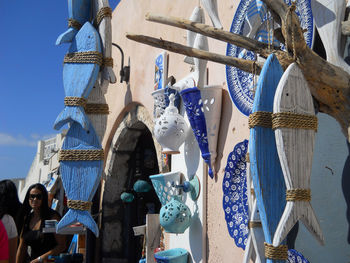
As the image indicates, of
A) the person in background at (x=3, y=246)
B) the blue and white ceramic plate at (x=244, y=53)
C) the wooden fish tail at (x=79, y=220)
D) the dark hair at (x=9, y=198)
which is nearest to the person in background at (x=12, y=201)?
the dark hair at (x=9, y=198)

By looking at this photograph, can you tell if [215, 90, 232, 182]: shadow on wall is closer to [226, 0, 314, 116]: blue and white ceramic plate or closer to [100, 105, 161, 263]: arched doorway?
[226, 0, 314, 116]: blue and white ceramic plate

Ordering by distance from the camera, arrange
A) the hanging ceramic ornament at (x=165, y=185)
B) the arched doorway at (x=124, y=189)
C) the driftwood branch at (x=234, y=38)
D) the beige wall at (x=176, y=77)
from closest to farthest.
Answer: the driftwood branch at (x=234, y=38) → the beige wall at (x=176, y=77) → the hanging ceramic ornament at (x=165, y=185) → the arched doorway at (x=124, y=189)

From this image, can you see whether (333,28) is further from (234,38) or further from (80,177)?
(80,177)

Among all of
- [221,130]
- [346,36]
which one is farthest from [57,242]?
[346,36]

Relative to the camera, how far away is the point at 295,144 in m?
1.56

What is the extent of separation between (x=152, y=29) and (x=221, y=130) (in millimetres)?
1862

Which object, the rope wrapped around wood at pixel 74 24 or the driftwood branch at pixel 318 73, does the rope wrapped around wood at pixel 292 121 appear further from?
the rope wrapped around wood at pixel 74 24

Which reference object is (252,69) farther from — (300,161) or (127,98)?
(127,98)

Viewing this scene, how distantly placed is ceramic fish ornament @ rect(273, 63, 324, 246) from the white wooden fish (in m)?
0.47

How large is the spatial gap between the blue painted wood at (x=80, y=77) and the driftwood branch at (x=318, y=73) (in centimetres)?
101

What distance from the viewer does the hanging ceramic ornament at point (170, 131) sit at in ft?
9.87

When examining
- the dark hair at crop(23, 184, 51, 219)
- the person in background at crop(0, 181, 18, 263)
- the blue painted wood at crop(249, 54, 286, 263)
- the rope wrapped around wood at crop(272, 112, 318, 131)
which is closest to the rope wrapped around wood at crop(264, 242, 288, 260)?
the blue painted wood at crop(249, 54, 286, 263)

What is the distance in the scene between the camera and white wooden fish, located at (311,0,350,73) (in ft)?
6.55

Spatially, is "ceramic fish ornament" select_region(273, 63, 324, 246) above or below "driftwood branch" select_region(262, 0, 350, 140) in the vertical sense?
below
